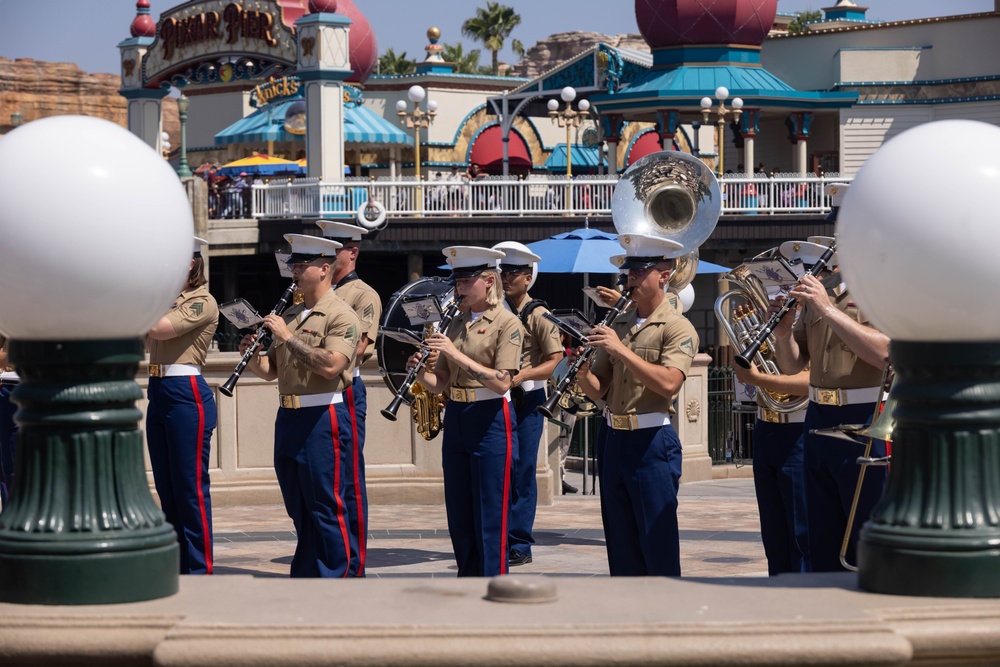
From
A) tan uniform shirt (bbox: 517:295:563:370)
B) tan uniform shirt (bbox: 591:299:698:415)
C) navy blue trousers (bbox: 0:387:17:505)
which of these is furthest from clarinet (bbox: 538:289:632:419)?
navy blue trousers (bbox: 0:387:17:505)

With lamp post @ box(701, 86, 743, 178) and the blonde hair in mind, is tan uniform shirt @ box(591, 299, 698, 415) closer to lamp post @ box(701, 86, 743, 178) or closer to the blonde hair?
the blonde hair

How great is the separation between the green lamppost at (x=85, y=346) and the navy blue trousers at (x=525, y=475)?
20.2 ft

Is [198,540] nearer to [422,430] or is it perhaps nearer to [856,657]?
[422,430]

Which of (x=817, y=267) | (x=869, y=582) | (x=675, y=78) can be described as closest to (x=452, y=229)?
(x=675, y=78)

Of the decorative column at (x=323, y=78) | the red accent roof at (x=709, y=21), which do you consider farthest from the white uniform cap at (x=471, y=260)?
the red accent roof at (x=709, y=21)

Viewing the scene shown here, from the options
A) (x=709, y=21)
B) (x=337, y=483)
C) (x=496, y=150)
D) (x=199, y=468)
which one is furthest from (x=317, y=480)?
(x=496, y=150)

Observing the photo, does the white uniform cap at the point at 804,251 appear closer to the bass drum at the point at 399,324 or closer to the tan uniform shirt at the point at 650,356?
the tan uniform shirt at the point at 650,356

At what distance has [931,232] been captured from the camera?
3465 mm

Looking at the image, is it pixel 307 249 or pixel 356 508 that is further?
pixel 356 508

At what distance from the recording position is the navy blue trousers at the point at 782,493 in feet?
25.6

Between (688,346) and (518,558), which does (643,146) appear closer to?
(518,558)

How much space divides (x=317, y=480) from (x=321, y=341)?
68cm

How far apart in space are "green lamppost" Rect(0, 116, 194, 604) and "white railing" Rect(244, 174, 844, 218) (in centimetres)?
2884

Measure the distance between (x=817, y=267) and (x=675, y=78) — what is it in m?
34.6
